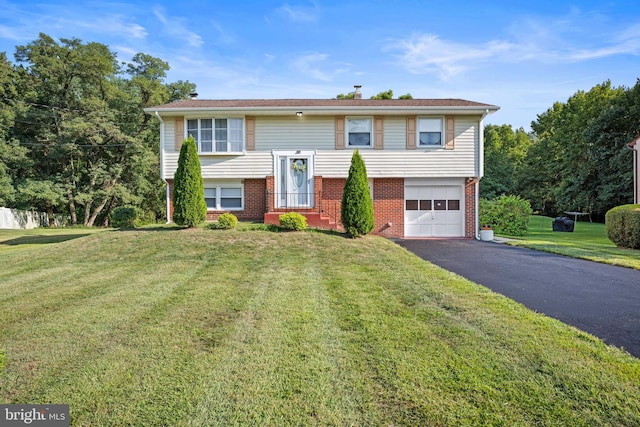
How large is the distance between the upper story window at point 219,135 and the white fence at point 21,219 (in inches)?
717

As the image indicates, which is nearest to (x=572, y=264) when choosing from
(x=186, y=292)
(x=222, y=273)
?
(x=222, y=273)

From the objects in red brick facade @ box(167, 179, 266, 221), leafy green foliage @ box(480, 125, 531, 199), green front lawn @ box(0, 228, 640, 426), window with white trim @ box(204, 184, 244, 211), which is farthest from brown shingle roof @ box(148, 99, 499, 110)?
leafy green foliage @ box(480, 125, 531, 199)

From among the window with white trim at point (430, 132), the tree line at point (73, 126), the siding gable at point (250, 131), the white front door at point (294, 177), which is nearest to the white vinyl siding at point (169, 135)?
the siding gable at point (250, 131)

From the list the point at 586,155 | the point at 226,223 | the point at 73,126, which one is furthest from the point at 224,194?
the point at 586,155

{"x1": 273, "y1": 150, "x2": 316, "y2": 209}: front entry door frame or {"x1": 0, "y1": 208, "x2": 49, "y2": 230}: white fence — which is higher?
{"x1": 273, "y1": 150, "x2": 316, "y2": 209}: front entry door frame

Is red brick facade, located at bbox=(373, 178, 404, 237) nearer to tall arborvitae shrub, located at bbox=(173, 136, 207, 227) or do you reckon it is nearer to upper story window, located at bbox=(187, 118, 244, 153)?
upper story window, located at bbox=(187, 118, 244, 153)

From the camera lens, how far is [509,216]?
54.7 ft

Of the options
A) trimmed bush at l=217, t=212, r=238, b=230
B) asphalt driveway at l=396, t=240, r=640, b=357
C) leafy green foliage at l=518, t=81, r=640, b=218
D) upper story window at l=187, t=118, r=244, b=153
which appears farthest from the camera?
leafy green foliage at l=518, t=81, r=640, b=218

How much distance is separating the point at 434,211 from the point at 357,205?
5.28 meters

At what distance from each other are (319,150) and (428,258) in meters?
6.52

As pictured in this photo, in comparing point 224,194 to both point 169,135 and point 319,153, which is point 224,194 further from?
point 319,153

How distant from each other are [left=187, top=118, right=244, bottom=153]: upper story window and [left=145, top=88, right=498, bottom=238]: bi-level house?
0.04 m

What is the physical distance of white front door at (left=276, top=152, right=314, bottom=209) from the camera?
13.8 m

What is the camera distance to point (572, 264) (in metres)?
8.45
